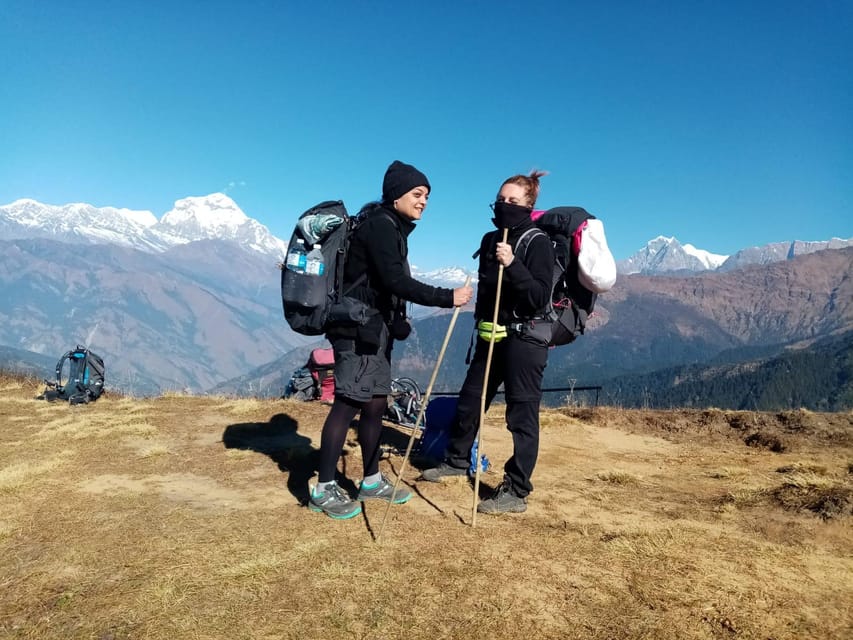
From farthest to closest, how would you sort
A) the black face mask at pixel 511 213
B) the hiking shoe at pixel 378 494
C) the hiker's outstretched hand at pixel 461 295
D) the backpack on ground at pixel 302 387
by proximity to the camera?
the backpack on ground at pixel 302 387 → the hiking shoe at pixel 378 494 → the black face mask at pixel 511 213 → the hiker's outstretched hand at pixel 461 295

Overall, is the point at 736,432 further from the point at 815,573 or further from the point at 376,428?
the point at 376,428

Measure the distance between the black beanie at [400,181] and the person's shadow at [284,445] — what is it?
10.6 feet

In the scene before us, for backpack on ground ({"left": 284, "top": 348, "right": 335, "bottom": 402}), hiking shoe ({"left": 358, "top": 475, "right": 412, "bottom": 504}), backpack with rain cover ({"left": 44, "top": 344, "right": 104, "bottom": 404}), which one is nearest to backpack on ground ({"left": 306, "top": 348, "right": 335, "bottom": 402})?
backpack on ground ({"left": 284, "top": 348, "right": 335, "bottom": 402})

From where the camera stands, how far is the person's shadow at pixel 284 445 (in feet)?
19.9

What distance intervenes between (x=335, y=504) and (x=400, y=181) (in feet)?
10.2

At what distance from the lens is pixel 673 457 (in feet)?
26.3

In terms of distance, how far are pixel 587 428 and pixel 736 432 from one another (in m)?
2.84

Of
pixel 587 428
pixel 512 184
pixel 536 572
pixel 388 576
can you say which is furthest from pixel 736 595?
pixel 587 428

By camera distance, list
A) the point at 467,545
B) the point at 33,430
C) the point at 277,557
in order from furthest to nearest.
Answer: the point at 33,430 < the point at 467,545 < the point at 277,557

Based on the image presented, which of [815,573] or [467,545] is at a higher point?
[815,573]

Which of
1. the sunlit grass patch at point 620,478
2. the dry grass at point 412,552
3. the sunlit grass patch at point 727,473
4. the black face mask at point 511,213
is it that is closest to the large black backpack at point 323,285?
the black face mask at point 511,213

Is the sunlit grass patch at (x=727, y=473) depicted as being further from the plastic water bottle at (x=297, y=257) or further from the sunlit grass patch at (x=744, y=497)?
the plastic water bottle at (x=297, y=257)

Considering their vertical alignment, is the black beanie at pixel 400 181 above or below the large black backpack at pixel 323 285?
above

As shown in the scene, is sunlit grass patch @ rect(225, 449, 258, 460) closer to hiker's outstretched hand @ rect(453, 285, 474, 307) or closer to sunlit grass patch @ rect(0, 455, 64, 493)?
Answer: sunlit grass patch @ rect(0, 455, 64, 493)
